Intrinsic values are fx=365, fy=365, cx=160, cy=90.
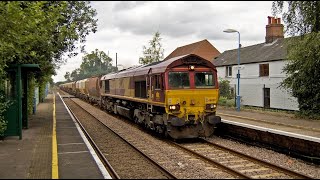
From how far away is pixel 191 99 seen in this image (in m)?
13.5

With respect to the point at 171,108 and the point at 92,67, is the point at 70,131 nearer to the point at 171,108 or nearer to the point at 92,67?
the point at 171,108

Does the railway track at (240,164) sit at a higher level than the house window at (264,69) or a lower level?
lower

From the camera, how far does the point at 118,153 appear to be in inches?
467

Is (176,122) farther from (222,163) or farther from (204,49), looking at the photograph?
(204,49)

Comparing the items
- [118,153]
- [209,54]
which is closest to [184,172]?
[118,153]

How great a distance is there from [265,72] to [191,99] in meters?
18.2

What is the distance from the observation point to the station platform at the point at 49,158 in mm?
8344

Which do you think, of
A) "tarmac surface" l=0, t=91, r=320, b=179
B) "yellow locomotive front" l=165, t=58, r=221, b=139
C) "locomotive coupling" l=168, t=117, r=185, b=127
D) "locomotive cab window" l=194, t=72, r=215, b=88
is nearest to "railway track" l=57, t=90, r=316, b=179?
"yellow locomotive front" l=165, t=58, r=221, b=139

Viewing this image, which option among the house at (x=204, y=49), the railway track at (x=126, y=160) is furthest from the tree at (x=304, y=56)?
the house at (x=204, y=49)

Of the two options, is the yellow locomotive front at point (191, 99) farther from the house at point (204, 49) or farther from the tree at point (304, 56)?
the house at point (204, 49)

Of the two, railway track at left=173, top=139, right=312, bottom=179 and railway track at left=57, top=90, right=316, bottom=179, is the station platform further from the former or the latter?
railway track at left=173, top=139, right=312, bottom=179

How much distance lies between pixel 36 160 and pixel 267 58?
23.8m

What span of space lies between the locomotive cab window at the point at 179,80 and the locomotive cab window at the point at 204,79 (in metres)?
0.38

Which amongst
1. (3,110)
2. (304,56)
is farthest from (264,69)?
(3,110)
